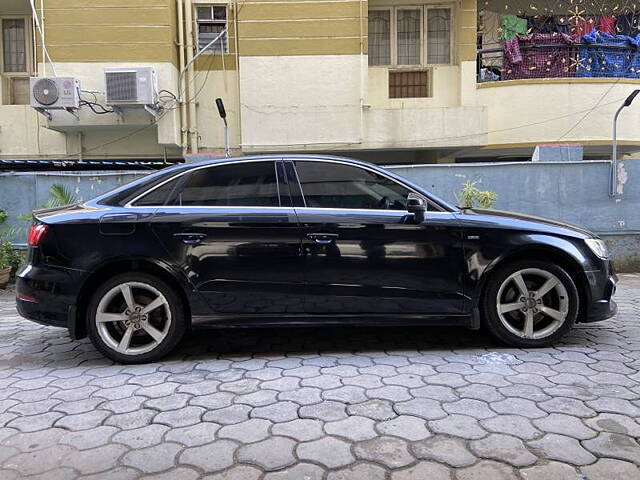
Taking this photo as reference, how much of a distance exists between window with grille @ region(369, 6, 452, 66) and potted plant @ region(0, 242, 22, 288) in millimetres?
8275

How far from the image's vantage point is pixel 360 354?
4172mm

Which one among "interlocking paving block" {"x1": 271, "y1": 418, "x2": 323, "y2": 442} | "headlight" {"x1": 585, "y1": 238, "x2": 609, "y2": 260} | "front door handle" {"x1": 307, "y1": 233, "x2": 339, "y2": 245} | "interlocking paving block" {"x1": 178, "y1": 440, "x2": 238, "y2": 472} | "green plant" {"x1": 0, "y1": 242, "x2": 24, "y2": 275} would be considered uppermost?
"front door handle" {"x1": 307, "y1": 233, "x2": 339, "y2": 245}

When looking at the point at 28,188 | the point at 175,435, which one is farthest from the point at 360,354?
the point at 28,188

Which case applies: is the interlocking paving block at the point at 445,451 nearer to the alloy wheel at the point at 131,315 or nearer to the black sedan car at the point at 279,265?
the black sedan car at the point at 279,265

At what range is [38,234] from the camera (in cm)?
394

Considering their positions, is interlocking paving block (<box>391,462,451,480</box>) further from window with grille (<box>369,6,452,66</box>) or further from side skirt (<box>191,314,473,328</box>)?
window with grille (<box>369,6,452,66</box>)

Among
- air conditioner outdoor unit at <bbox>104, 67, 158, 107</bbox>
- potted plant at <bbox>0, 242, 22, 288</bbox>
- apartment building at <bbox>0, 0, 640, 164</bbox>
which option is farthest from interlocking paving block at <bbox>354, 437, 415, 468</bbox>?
air conditioner outdoor unit at <bbox>104, 67, 158, 107</bbox>

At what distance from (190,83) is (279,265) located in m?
8.72

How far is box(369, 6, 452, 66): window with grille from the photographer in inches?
468

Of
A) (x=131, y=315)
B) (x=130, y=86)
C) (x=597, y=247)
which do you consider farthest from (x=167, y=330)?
(x=130, y=86)

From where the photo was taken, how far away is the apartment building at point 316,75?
35.3 ft

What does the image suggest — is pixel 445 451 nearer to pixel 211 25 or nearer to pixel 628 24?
pixel 211 25

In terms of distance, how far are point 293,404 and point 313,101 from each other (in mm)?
8836

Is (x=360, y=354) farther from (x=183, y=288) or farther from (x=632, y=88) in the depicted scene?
(x=632, y=88)
